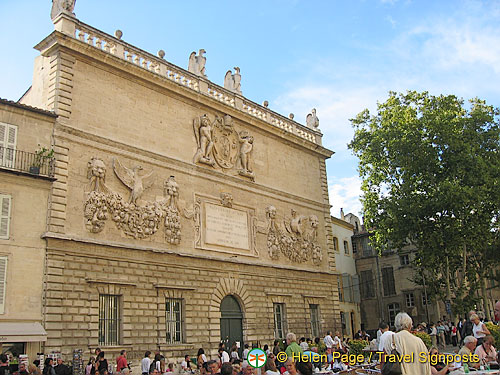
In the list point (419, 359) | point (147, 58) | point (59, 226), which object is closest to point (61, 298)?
point (59, 226)

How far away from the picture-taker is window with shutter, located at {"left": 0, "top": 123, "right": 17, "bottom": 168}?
14.6 metres

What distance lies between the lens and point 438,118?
26.1 m

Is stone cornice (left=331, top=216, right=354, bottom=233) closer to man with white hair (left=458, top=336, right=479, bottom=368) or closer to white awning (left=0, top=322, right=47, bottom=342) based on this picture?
white awning (left=0, top=322, right=47, bottom=342)

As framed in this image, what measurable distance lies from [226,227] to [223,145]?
11.4 ft

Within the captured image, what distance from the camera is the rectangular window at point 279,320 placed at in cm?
2197

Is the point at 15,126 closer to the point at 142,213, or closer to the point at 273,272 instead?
the point at 142,213

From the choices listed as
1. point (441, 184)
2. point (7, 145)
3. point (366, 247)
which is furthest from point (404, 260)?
point (7, 145)

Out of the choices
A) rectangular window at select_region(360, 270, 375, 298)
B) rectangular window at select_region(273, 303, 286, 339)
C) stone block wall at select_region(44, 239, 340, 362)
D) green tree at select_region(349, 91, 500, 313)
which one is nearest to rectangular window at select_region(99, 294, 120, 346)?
stone block wall at select_region(44, 239, 340, 362)

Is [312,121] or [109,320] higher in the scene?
[312,121]

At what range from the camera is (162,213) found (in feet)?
58.9

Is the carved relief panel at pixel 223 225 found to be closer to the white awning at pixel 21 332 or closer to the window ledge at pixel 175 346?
the window ledge at pixel 175 346

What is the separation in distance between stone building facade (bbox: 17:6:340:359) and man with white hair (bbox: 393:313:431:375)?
10929 mm

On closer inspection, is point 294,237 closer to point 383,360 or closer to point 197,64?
point 197,64

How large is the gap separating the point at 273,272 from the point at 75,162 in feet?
32.0
